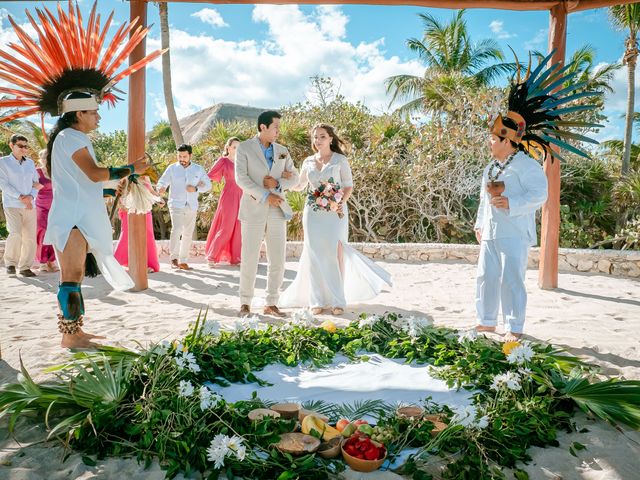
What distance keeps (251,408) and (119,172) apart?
227 centimetres

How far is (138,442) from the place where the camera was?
236 centimetres

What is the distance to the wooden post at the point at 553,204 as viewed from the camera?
6.13 meters

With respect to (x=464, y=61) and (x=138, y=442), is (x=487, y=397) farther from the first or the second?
(x=464, y=61)

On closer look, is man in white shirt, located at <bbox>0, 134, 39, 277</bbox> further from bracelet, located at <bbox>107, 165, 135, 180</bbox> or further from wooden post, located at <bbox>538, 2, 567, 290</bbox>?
wooden post, located at <bbox>538, 2, 567, 290</bbox>

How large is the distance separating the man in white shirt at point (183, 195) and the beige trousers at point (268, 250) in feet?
11.0

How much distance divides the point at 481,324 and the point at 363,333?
119cm

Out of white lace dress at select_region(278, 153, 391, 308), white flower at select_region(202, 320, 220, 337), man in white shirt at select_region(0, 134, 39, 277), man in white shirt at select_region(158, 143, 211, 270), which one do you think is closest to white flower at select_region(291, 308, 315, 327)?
white flower at select_region(202, 320, 220, 337)

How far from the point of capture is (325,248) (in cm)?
512

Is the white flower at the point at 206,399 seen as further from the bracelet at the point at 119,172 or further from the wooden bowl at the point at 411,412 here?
the bracelet at the point at 119,172

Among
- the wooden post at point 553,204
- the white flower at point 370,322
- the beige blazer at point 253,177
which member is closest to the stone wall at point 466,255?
the wooden post at point 553,204

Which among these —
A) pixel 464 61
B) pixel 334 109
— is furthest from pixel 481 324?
pixel 464 61

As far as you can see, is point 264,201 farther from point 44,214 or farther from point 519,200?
point 44,214

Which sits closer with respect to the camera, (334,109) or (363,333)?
(363,333)

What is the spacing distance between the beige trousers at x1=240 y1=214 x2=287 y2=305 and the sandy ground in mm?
440
